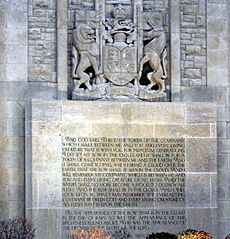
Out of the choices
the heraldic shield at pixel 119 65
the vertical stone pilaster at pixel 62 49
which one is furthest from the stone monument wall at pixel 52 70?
the heraldic shield at pixel 119 65

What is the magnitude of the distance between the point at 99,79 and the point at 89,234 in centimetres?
356

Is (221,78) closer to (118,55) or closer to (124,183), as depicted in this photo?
(118,55)

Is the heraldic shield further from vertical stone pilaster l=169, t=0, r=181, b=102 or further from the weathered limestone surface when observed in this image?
vertical stone pilaster l=169, t=0, r=181, b=102

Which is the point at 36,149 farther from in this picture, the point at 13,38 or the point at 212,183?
the point at 212,183

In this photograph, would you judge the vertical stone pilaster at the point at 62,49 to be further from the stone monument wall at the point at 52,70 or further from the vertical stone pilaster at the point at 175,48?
the vertical stone pilaster at the point at 175,48

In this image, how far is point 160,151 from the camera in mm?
18312

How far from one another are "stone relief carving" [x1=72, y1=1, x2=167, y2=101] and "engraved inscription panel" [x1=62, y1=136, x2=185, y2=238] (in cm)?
97

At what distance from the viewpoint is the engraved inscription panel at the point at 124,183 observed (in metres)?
17.9

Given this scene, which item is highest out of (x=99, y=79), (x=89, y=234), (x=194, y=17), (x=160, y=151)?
(x=194, y=17)

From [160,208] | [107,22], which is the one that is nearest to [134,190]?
[160,208]

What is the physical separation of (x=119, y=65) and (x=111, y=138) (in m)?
1.42

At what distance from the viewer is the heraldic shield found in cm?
1850

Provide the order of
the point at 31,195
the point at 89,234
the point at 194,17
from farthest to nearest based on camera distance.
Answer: the point at 194,17, the point at 31,195, the point at 89,234

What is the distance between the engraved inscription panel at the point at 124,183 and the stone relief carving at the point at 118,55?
974 millimetres
